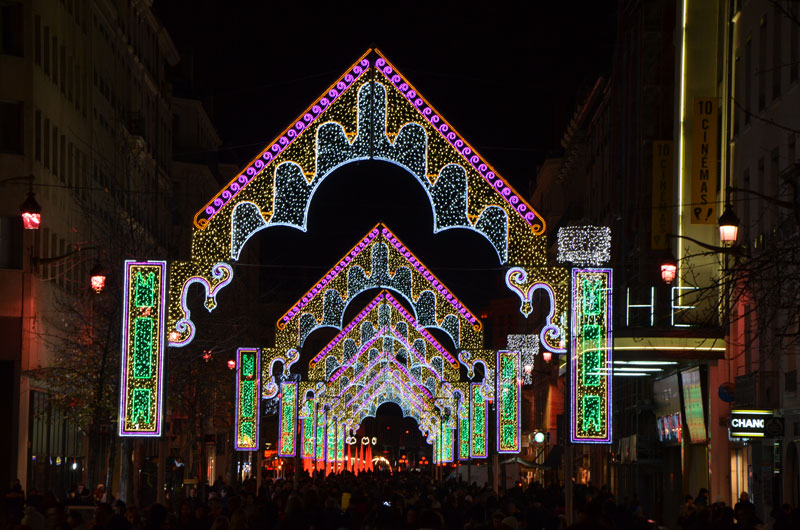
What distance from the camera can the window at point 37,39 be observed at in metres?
44.8

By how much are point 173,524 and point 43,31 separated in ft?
95.1

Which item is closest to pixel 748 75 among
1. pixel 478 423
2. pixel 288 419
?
pixel 478 423

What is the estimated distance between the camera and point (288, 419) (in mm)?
53844

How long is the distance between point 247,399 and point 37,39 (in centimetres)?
1371

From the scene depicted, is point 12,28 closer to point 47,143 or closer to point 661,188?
point 47,143

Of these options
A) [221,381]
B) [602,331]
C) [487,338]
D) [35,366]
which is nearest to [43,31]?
[35,366]

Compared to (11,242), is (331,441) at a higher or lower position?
lower

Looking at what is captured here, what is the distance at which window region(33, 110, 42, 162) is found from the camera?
45.0m

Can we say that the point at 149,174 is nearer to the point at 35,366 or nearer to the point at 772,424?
the point at 35,366

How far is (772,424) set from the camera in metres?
30.3

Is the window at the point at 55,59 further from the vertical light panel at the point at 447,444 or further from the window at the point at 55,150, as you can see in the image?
the vertical light panel at the point at 447,444

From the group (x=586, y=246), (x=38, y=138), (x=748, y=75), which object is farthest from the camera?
(x=38, y=138)

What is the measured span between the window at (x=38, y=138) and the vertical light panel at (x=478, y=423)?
1636 centimetres

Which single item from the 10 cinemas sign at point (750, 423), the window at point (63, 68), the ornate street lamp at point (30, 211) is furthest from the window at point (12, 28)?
the 10 cinemas sign at point (750, 423)
